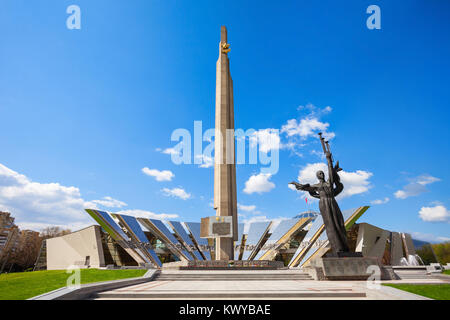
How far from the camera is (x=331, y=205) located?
33.6ft

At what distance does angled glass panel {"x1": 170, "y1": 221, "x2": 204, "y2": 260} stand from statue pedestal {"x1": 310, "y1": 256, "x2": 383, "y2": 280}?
2131 centimetres

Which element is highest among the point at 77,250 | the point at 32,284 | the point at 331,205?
the point at 331,205

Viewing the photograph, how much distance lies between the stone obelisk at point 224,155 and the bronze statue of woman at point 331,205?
9.92 m

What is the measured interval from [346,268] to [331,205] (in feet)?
7.43

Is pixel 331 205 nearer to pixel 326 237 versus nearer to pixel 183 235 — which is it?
pixel 326 237

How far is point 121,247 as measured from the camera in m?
27.1

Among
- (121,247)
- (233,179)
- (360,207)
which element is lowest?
(121,247)

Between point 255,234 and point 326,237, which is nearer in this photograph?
point 326,237

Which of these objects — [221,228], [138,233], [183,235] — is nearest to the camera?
[221,228]

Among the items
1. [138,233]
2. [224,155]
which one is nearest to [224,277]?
[224,155]

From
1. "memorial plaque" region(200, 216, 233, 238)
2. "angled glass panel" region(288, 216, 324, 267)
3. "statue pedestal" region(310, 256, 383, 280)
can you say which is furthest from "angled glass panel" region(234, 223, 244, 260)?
"statue pedestal" region(310, 256, 383, 280)
